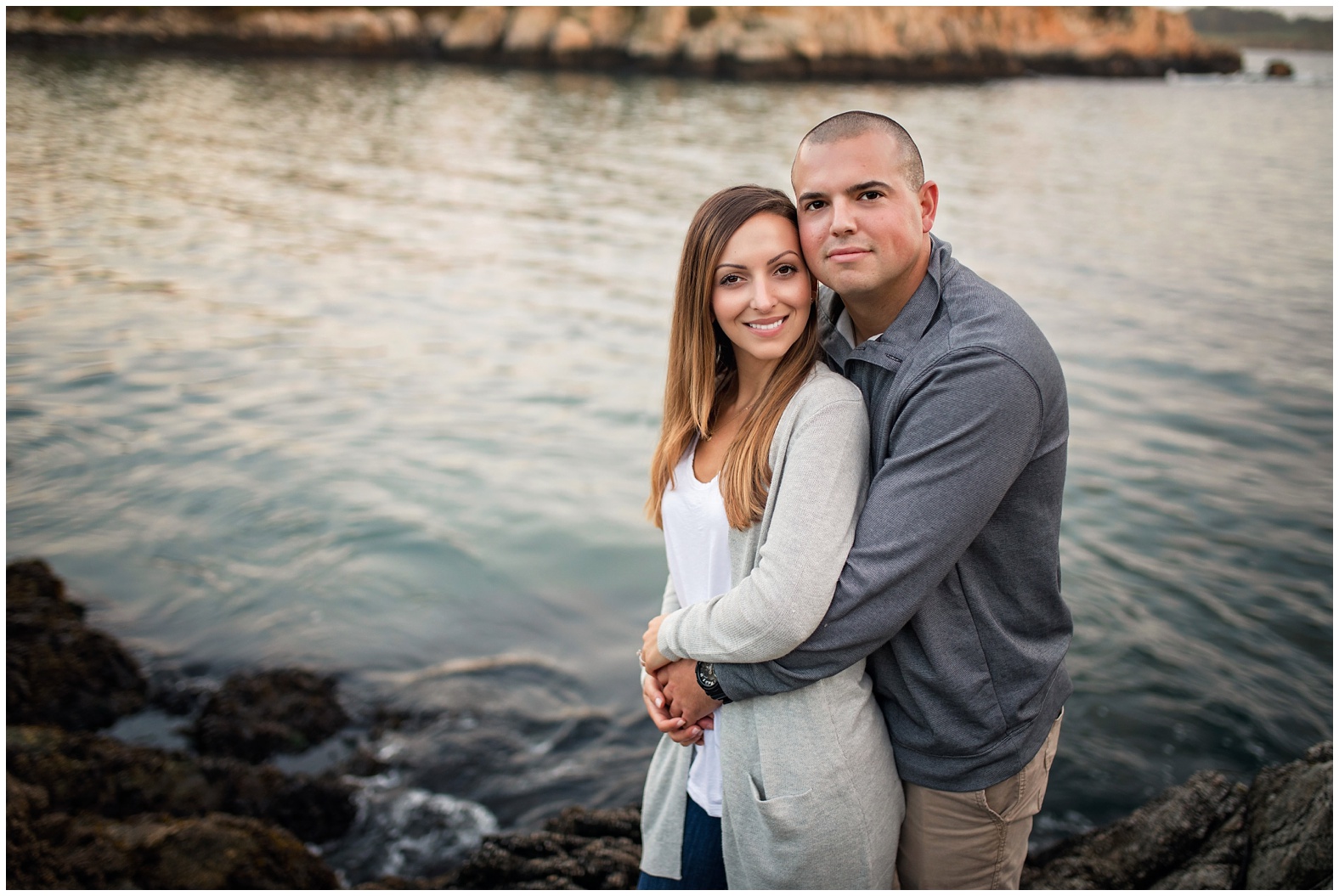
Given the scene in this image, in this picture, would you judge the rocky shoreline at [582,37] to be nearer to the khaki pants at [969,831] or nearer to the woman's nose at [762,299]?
the woman's nose at [762,299]

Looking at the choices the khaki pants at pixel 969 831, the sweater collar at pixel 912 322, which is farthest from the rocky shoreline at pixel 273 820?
the sweater collar at pixel 912 322

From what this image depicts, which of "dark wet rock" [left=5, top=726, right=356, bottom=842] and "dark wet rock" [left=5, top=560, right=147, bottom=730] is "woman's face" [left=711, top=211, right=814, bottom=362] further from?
"dark wet rock" [left=5, top=560, right=147, bottom=730]

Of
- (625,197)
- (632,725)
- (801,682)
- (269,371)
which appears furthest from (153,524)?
(625,197)

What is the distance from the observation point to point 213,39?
4541cm

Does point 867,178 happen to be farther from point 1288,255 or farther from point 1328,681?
point 1288,255

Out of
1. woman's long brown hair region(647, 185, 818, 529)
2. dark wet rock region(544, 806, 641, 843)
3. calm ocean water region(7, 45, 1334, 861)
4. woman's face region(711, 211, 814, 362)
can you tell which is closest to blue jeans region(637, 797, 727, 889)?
woman's long brown hair region(647, 185, 818, 529)

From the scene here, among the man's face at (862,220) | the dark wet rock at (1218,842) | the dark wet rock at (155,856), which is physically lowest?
the dark wet rock at (155,856)

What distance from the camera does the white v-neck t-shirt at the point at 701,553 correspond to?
101 inches

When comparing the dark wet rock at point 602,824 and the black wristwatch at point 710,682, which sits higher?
the black wristwatch at point 710,682

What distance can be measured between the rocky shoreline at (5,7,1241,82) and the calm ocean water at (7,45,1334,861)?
87.1ft

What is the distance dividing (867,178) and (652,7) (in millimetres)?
54784

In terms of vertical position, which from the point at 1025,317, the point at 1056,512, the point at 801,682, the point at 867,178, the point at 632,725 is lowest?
the point at 632,725

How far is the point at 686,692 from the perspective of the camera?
8.26 feet

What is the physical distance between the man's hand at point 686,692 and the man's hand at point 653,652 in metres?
0.03
